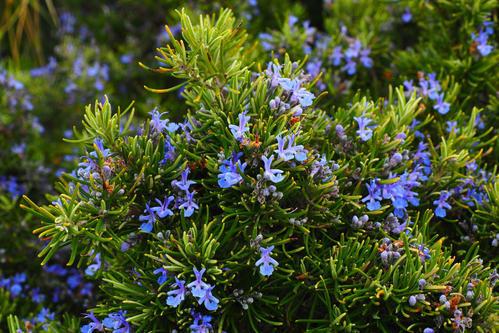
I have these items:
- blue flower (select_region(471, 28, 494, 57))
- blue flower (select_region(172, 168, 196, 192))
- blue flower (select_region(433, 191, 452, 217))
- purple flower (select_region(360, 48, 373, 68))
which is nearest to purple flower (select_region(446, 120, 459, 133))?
blue flower (select_region(433, 191, 452, 217))

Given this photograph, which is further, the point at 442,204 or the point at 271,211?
the point at 442,204

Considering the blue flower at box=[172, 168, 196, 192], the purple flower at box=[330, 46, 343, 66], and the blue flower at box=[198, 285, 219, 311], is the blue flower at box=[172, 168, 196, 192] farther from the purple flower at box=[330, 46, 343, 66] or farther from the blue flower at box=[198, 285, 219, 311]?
the purple flower at box=[330, 46, 343, 66]

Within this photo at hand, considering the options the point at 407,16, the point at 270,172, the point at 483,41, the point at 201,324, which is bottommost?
the point at 201,324

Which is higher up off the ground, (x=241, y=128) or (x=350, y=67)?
(x=350, y=67)

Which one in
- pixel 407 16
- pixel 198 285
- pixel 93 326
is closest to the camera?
pixel 198 285

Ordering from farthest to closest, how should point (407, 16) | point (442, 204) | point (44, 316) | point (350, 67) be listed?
point (407, 16) < point (350, 67) < point (44, 316) < point (442, 204)

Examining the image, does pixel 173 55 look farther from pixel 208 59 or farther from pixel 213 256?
pixel 213 256

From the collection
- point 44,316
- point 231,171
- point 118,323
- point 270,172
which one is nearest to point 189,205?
point 231,171

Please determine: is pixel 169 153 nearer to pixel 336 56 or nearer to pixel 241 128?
pixel 241 128
